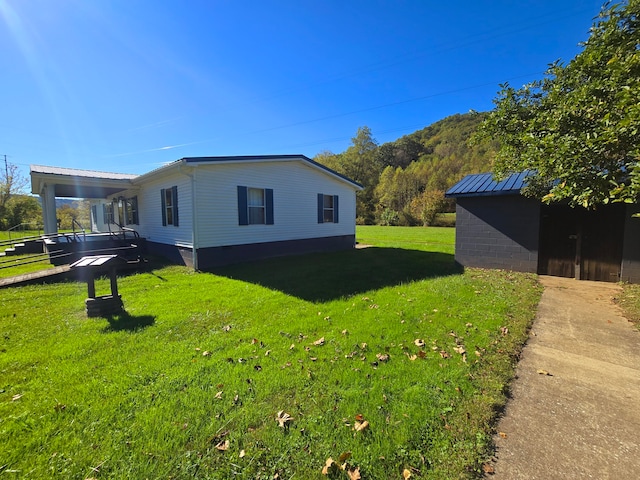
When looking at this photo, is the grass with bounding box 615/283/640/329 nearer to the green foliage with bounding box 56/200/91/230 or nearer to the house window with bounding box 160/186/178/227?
the house window with bounding box 160/186/178/227

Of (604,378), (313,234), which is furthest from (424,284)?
(313,234)

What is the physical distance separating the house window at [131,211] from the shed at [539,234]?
528 inches

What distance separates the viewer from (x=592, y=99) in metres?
4.29

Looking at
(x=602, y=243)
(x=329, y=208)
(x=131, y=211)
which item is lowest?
(x=602, y=243)

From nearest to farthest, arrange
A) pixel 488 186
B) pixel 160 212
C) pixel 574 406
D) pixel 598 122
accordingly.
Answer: pixel 574 406
pixel 598 122
pixel 488 186
pixel 160 212

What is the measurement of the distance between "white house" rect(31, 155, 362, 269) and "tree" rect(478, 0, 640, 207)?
7856 millimetres

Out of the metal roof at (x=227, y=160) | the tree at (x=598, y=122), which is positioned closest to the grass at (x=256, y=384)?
the tree at (x=598, y=122)

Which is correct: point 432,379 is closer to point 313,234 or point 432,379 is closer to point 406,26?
point 313,234

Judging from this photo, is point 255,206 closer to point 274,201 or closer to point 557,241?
point 274,201

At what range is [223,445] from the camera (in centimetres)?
→ 205

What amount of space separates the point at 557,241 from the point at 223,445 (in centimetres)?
906

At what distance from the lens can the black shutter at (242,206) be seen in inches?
385

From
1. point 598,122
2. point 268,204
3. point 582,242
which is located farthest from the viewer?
point 268,204

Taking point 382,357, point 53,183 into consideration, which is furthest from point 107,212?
point 382,357
